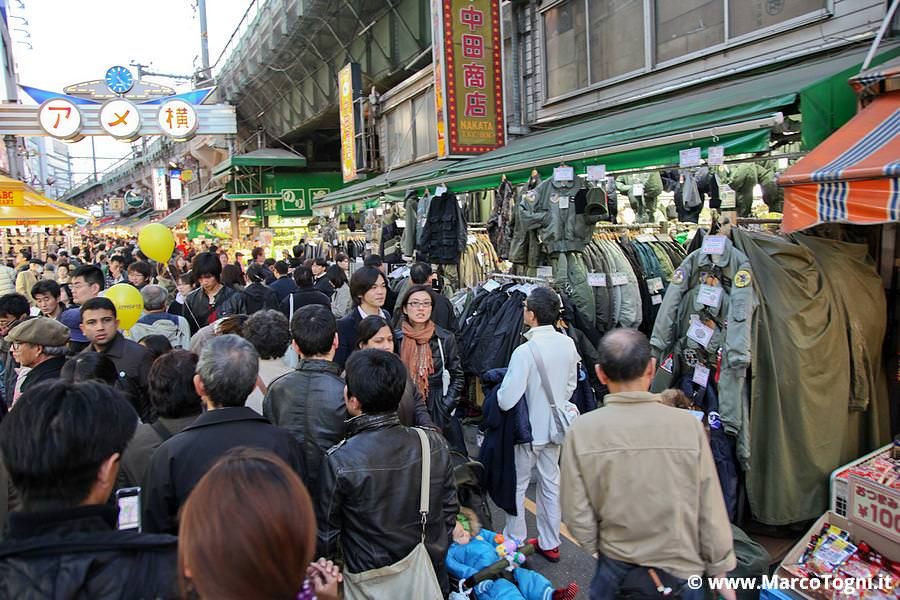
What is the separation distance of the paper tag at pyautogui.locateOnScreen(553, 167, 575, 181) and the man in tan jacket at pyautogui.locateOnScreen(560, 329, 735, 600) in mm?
3494

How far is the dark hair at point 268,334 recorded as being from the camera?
144 inches

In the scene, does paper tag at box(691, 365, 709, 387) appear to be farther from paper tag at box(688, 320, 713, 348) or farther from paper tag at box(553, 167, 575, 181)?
paper tag at box(553, 167, 575, 181)

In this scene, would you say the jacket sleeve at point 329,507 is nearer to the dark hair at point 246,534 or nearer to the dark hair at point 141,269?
the dark hair at point 246,534

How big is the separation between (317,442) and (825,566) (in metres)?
3.07

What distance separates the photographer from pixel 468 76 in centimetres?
952

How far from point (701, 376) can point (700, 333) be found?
1.02ft

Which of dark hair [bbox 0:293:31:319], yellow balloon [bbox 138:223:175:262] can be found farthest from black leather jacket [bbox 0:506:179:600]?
yellow balloon [bbox 138:223:175:262]

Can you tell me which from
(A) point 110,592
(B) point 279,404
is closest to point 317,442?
(B) point 279,404

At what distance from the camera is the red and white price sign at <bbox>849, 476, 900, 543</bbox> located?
3.30 m

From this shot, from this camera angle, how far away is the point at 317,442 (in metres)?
2.92

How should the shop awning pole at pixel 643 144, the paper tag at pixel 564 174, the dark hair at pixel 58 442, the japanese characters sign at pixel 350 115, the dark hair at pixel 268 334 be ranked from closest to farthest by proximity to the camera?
1. the dark hair at pixel 58 442
2. the dark hair at pixel 268 334
3. the shop awning pole at pixel 643 144
4. the paper tag at pixel 564 174
5. the japanese characters sign at pixel 350 115

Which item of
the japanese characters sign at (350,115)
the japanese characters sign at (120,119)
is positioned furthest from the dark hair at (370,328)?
the japanese characters sign at (120,119)

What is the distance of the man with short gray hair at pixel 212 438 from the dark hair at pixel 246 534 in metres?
1.01

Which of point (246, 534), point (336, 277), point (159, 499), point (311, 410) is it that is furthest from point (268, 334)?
point (336, 277)
